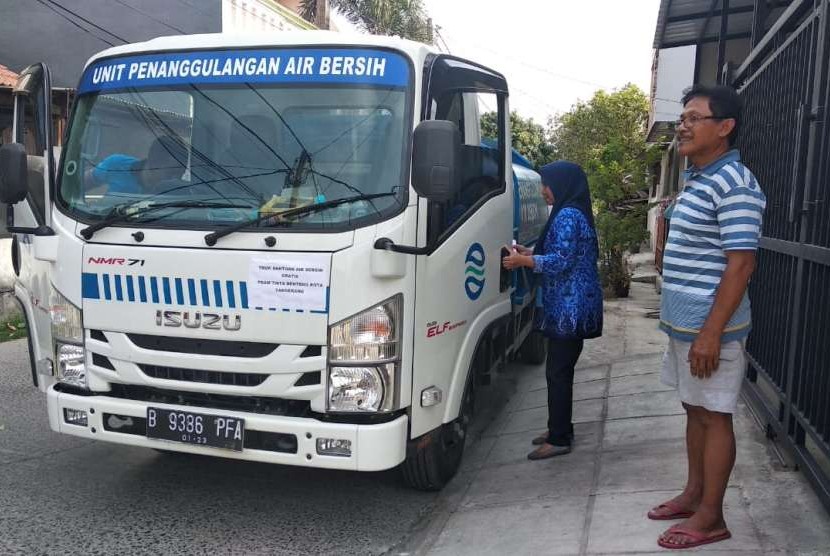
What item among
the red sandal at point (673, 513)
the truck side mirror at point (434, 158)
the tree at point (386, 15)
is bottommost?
the red sandal at point (673, 513)

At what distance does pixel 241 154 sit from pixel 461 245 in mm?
1198

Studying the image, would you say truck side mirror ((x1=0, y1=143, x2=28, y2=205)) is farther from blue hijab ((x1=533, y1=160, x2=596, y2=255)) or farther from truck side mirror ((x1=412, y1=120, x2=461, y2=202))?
blue hijab ((x1=533, y1=160, x2=596, y2=255))

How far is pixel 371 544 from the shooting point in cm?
357

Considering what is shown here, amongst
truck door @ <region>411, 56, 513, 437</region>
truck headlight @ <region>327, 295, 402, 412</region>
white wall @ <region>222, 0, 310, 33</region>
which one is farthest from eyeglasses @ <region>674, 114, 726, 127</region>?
white wall @ <region>222, 0, 310, 33</region>

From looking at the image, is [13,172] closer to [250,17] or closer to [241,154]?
[241,154]

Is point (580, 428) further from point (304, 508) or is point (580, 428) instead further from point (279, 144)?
point (279, 144)

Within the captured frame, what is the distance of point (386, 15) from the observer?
27.2m

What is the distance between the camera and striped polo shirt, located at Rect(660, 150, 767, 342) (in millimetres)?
2787

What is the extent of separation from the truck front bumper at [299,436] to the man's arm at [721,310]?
50.9 inches

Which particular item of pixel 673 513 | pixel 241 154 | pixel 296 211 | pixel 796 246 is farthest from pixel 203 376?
pixel 796 246

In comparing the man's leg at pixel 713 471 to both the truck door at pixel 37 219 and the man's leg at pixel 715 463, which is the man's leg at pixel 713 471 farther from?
the truck door at pixel 37 219

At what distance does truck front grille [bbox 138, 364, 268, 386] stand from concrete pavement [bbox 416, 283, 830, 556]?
3.75 feet

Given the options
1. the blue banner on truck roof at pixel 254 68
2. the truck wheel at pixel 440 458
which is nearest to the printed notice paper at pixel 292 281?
the blue banner on truck roof at pixel 254 68

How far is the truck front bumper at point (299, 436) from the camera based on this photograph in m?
3.20
